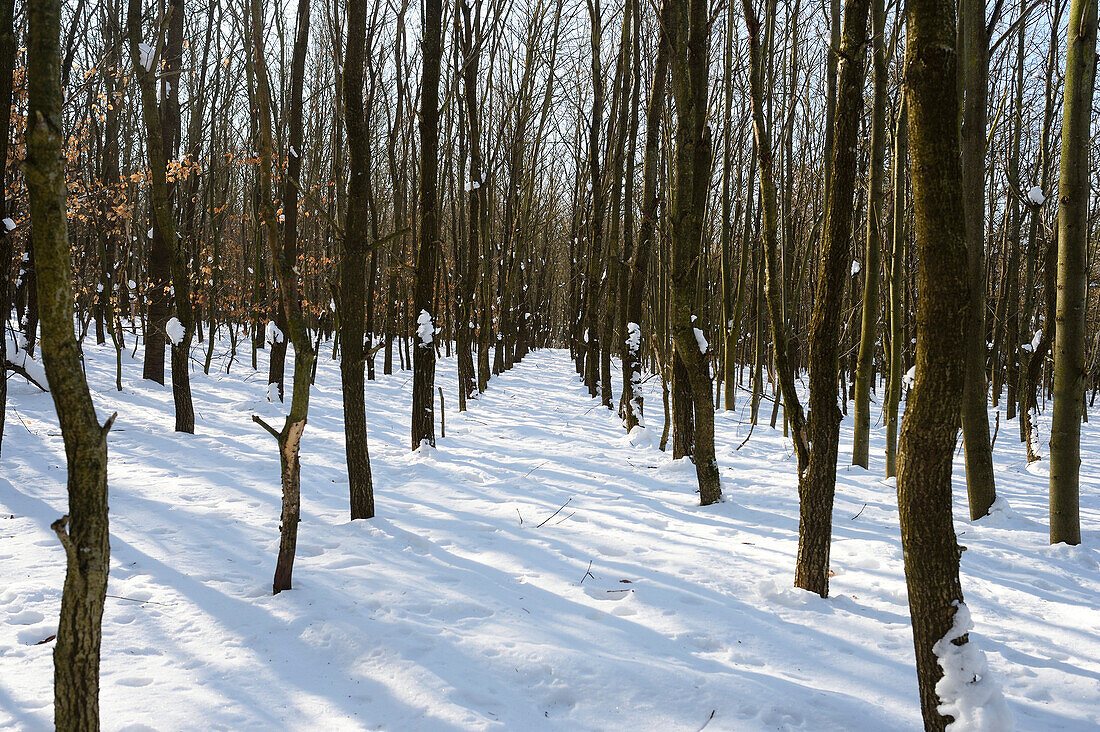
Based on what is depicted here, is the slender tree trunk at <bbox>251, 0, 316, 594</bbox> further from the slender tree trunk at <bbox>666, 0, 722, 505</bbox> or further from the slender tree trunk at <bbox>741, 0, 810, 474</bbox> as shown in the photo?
the slender tree trunk at <bbox>666, 0, 722, 505</bbox>

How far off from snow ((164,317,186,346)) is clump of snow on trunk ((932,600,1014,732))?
719 cm

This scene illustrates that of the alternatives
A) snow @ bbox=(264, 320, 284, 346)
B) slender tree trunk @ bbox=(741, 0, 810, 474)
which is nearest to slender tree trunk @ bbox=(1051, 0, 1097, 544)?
slender tree trunk @ bbox=(741, 0, 810, 474)

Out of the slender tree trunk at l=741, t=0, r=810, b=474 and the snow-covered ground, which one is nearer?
the snow-covered ground

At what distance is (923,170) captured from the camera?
1757mm

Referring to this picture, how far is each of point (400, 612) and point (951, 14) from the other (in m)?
2.93

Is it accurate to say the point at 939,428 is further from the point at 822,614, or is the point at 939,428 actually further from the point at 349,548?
the point at 349,548

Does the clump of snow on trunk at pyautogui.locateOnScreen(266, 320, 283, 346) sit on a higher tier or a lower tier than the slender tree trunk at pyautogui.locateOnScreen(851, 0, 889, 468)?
lower

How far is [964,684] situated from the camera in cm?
181

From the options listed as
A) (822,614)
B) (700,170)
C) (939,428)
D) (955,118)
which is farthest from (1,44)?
(822,614)

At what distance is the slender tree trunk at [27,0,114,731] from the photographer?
1607 millimetres

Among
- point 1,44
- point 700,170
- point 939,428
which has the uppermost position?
point 1,44

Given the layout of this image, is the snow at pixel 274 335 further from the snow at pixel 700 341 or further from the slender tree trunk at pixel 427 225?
the snow at pixel 700 341

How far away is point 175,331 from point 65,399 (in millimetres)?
5920

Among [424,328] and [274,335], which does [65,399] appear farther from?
[274,335]
